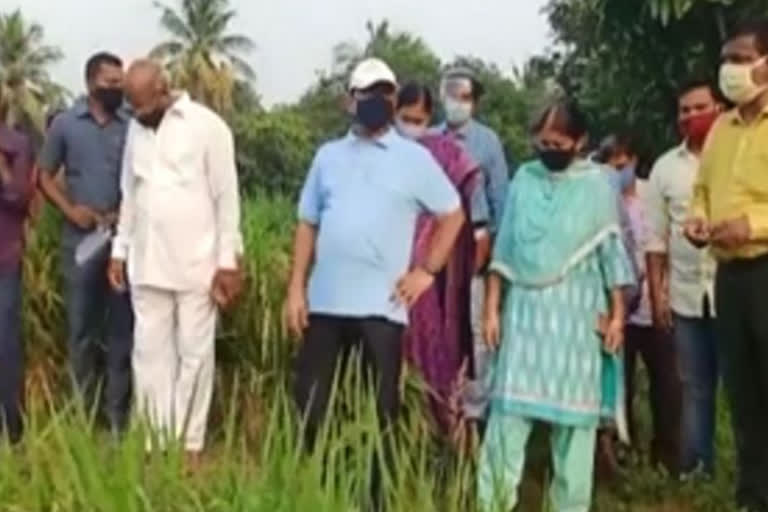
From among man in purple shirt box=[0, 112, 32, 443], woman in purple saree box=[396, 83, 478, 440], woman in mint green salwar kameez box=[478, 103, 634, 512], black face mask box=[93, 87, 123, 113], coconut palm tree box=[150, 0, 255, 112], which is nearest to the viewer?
woman in mint green salwar kameez box=[478, 103, 634, 512]

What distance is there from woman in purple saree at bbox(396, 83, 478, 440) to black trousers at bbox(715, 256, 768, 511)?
1141 mm

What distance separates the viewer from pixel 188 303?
7.33 m

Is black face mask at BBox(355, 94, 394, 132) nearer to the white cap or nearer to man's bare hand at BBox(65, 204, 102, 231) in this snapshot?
the white cap

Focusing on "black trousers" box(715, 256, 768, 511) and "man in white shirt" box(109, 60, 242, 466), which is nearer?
"black trousers" box(715, 256, 768, 511)

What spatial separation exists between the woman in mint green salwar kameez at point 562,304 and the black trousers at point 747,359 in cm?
38

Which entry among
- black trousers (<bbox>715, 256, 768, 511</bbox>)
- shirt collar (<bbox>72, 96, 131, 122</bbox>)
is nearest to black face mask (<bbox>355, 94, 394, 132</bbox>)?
black trousers (<bbox>715, 256, 768, 511</bbox>)

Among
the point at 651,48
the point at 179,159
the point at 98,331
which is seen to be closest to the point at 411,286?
the point at 179,159

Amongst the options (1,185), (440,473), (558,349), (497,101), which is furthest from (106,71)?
(497,101)

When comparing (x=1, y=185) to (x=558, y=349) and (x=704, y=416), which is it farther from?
(x=704, y=416)

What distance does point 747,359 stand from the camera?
258 inches

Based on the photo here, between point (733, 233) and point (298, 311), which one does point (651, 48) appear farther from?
point (298, 311)

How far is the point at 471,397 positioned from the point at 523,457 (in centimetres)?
47

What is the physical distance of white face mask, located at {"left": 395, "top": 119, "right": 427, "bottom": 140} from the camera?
7.61 meters

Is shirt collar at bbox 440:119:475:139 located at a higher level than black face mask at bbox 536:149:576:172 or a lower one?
higher
